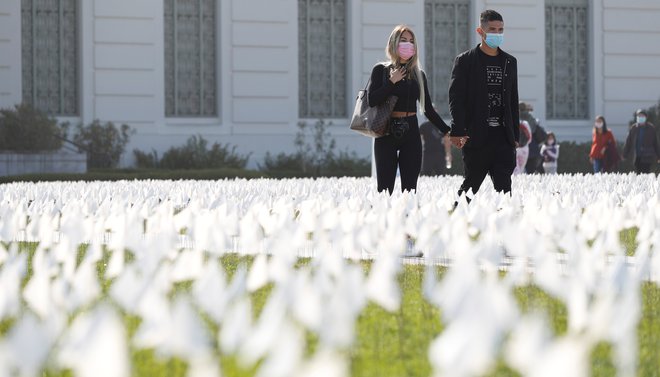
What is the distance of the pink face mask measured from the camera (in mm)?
11031

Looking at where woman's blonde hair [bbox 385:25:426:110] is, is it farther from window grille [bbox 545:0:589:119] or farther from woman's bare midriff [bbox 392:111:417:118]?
window grille [bbox 545:0:589:119]

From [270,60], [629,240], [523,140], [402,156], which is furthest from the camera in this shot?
[270,60]

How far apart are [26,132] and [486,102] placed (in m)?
17.4

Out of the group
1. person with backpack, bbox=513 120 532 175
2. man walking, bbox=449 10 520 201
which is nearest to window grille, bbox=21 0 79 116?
person with backpack, bbox=513 120 532 175

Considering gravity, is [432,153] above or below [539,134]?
below

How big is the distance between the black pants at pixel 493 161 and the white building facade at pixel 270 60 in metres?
19.7

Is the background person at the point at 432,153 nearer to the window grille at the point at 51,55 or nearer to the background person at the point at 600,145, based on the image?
the background person at the point at 600,145

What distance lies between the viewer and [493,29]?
36.3 feet

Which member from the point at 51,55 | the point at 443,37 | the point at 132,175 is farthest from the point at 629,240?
the point at 443,37

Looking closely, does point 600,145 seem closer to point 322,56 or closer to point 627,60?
point 322,56

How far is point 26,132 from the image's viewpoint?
88.6ft

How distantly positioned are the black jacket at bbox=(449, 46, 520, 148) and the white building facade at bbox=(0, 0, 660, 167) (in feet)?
65.1

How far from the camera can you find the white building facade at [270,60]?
3075cm

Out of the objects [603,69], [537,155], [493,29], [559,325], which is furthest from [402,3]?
[559,325]
